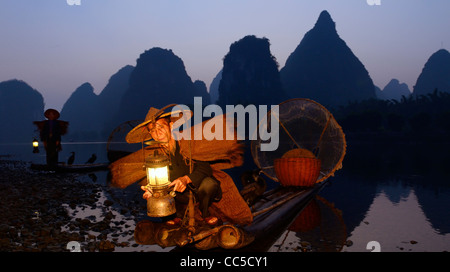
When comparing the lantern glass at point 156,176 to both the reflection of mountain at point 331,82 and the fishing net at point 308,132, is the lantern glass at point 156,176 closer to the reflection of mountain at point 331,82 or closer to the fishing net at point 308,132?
the fishing net at point 308,132

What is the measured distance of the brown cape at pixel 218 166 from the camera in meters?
4.48

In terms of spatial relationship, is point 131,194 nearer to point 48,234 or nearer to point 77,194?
point 77,194

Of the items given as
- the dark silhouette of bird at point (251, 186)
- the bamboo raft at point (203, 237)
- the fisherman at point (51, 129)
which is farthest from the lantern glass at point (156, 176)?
the fisherman at point (51, 129)

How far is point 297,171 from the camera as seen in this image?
10117 millimetres

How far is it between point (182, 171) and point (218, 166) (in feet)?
1.85

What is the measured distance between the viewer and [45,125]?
1867 centimetres

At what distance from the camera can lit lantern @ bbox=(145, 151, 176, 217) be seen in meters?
3.92

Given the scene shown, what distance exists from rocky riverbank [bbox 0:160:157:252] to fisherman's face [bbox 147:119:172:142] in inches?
118

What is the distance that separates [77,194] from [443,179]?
21188 millimetres

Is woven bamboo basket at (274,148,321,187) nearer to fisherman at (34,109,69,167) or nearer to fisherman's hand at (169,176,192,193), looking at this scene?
fisherman's hand at (169,176,192,193)

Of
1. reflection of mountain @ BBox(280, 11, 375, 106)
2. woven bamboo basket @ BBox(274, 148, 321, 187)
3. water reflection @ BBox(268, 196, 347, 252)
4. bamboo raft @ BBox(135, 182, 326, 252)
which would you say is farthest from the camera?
reflection of mountain @ BBox(280, 11, 375, 106)

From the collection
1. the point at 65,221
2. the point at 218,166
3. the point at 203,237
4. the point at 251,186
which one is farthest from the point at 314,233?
the point at 65,221

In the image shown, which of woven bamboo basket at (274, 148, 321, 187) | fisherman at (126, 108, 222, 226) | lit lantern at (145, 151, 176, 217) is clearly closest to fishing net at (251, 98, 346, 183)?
woven bamboo basket at (274, 148, 321, 187)

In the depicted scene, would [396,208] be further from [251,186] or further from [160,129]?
[160,129]
